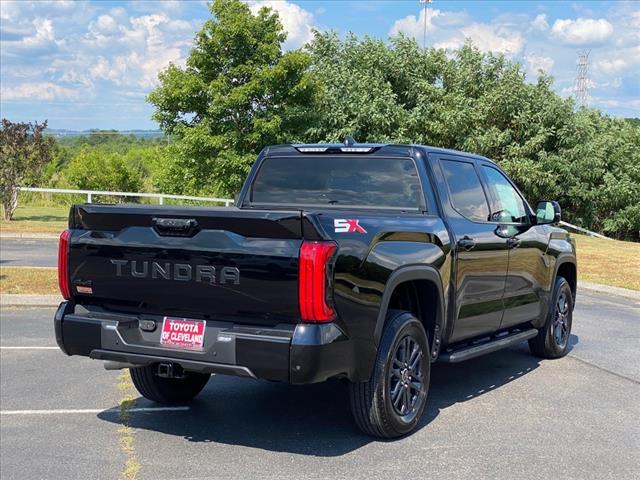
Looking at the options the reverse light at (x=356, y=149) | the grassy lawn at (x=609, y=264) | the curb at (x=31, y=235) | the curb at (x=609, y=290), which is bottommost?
the grassy lawn at (x=609, y=264)

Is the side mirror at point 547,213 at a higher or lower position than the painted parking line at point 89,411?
higher

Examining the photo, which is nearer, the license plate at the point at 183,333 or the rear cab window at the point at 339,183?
the license plate at the point at 183,333

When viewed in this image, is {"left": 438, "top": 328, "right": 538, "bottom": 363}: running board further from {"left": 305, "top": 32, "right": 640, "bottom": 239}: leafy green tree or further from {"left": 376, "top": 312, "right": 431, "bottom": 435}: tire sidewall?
{"left": 305, "top": 32, "right": 640, "bottom": 239}: leafy green tree

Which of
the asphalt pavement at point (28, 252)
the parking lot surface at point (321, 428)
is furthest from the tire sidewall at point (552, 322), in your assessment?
the asphalt pavement at point (28, 252)

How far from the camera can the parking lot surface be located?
184 inches

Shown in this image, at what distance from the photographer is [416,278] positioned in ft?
17.3

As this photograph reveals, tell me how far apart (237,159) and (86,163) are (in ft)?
71.8

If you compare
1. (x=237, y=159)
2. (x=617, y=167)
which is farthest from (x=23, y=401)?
(x=617, y=167)

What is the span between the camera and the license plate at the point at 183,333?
4.63 m

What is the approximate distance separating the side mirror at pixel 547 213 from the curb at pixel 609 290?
7.28 m

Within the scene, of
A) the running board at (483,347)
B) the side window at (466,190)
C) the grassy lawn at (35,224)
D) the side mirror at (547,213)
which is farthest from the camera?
the grassy lawn at (35,224)

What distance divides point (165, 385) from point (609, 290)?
10792 millimetres

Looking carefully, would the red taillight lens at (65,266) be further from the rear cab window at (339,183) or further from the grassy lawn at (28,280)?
the grassy lawn at (28,280)

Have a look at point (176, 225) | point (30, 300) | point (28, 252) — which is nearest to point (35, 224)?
point (28, 252)
